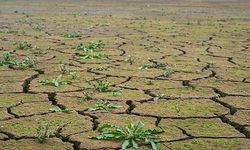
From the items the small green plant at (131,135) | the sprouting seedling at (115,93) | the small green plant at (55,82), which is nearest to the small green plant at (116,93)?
the sprouting seedling at (115,93)

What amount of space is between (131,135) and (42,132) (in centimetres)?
44

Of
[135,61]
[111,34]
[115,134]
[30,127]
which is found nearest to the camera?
[115,134]

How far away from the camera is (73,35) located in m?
6.98

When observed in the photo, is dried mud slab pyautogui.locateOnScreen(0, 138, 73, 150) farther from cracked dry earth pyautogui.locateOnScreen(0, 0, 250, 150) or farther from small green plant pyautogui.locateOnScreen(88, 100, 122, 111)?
small green plant pyautogui.locateOnScreen(88, 100, 122, 111)

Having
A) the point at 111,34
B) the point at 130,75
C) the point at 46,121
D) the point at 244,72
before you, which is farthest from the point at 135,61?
the point at 111,34

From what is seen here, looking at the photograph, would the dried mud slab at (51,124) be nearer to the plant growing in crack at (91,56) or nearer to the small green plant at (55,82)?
the small green plant at (55,82)

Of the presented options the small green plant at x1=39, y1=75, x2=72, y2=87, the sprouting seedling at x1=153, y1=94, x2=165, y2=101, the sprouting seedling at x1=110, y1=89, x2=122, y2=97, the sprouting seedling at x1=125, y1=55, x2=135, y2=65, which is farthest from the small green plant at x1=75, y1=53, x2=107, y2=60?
the sprouting seedling at x1=153, y1=94, x2=165, y2=101

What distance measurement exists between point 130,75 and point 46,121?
1469 millimetres

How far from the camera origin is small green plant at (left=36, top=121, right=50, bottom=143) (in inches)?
93.8

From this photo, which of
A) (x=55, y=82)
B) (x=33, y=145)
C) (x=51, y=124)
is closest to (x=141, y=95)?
(x=55, y=82)

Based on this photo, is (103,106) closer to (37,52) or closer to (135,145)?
(135,145)

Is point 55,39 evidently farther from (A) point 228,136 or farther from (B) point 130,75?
(A) point 228,136

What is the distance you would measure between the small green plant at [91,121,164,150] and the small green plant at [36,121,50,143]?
0.23m

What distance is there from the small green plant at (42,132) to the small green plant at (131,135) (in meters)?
0.23
